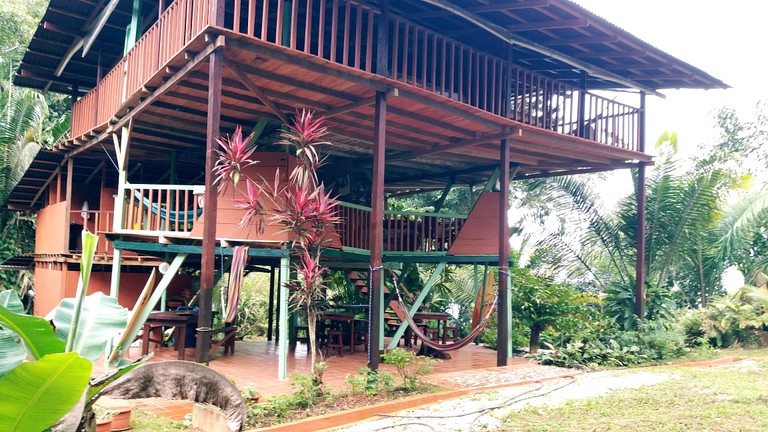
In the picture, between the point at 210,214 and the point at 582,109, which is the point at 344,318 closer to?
the point at 210,214

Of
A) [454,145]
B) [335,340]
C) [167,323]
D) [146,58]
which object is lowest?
[335,340]

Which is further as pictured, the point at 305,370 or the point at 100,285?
the point at 100,285

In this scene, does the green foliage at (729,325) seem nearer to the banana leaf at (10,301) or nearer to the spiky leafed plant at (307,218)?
the spiky leafed plant at (307,218)

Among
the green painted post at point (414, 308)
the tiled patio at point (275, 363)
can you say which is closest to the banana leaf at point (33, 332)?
the tiled patio at point (275, 363)

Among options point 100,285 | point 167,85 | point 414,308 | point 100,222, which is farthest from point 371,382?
point 100,222

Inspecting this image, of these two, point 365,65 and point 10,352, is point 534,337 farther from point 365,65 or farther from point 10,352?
point 10,352

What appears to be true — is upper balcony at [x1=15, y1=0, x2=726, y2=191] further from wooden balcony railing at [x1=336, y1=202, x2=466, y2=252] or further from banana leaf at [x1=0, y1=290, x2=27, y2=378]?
banana leaf at [x1=0, y1=290, x2=27, y2=378]

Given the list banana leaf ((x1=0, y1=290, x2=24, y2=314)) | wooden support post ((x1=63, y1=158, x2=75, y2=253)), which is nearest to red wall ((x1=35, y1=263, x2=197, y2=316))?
wooden support post ((x1=63, y1=158, x2=75, y2=253))

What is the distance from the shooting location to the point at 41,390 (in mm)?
2779

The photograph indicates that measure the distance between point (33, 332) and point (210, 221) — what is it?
312cm

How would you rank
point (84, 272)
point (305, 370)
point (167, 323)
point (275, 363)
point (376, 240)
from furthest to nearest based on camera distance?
point (275, 363) → point (167, 323) → point (305, 370) → point (376, 240) → point (84, 272)

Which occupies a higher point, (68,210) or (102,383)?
(68,210)

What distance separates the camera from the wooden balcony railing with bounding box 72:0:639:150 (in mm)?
7281

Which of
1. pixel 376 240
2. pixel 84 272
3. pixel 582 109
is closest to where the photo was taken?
pixel 84 272
